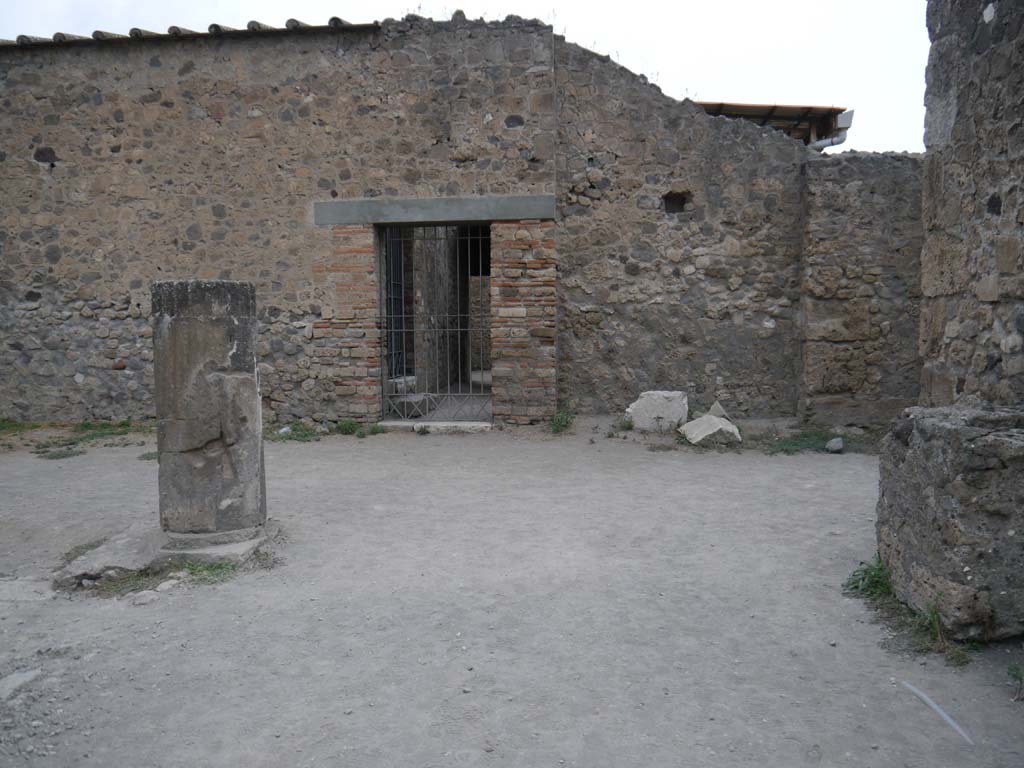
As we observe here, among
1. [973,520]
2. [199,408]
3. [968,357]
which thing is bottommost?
[973,520]

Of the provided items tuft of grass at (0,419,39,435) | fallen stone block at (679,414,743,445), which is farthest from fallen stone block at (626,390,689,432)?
tuft of grass at (0,419,39,435)

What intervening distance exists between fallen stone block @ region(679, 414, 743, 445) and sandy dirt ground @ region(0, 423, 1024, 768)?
6.40 feet

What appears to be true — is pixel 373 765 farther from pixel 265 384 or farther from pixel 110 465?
pixel 265 384

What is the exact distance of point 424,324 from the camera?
11.3 m

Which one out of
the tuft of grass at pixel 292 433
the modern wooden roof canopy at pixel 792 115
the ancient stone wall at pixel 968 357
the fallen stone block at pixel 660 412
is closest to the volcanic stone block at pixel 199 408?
the ancient stone wall at pixel 968 357

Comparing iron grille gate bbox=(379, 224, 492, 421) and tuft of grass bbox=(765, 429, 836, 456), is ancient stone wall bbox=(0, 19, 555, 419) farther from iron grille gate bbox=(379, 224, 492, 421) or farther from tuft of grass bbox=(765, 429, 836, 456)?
tuft of grass bbox=(765, 429, 836, 456)

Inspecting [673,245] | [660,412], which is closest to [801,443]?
[660,412]

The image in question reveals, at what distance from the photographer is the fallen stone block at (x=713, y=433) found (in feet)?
24.4

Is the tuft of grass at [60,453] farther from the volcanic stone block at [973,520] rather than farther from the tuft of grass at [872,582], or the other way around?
the volcanic stone block at [973,520]

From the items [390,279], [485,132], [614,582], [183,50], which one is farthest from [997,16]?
[183,50]

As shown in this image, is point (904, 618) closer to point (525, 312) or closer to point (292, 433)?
point (525, 312)

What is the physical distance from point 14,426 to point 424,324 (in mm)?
5404

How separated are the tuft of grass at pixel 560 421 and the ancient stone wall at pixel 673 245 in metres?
0.63

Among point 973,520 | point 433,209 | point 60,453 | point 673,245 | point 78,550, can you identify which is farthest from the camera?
point 673,245
